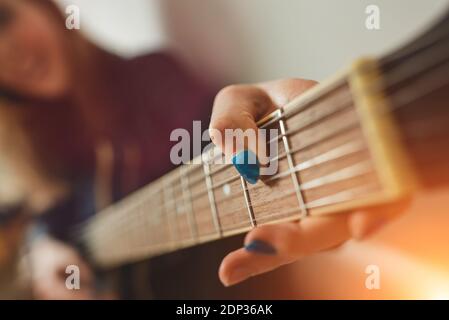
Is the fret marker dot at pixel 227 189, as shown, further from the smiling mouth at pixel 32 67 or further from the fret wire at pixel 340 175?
the smiling mouth at pixel 32 67

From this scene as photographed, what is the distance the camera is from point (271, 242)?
1.18 ft

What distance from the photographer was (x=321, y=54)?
1.59 ft

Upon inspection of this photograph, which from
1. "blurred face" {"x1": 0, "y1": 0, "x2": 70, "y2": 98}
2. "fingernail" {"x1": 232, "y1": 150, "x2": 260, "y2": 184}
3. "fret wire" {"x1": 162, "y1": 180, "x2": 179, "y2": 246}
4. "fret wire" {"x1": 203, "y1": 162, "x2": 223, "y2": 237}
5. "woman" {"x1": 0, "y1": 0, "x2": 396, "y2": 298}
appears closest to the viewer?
"fingernail" {"x1": 232, "y1": 150, "x2": 260, "y2": 184}

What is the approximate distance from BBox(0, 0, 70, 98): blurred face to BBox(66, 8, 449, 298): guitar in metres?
0.52

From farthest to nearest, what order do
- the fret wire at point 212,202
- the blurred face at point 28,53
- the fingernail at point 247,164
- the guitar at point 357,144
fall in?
the blurred face at point 28,53 → the fret wire at point 212,202 → the fingernail at point 247,164 → the guitar at point 357,144

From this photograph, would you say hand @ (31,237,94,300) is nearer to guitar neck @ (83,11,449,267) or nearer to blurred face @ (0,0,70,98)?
blurred face @ (0,0,70,98)

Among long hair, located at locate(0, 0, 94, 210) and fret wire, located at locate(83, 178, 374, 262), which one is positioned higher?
long hair, located at locate(0, 0, 94, 210)

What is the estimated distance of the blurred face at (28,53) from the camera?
0.85 metres

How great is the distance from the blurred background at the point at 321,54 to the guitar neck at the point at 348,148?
0.10 m

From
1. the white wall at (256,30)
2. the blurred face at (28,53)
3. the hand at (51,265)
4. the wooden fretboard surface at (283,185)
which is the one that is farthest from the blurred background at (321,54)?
the hand at (51,265)

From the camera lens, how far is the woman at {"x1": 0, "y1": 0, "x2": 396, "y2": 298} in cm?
70

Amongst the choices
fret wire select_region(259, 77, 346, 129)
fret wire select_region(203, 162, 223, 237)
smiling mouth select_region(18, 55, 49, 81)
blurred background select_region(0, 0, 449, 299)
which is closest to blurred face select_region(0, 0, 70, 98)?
smiling mouth select_region(18, 55, 49, 81)

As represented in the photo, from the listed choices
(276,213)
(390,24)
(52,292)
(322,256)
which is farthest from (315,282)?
(52,292)

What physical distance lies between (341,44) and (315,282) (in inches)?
10.7
